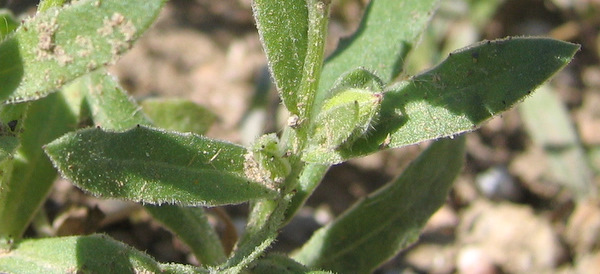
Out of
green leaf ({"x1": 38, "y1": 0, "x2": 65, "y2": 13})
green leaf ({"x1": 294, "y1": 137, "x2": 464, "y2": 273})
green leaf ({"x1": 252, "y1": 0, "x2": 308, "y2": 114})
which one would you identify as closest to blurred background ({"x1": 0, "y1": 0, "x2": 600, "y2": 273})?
green leaf ({"x1": 294, "y1": 137, "x2": 464, "y2": 273})

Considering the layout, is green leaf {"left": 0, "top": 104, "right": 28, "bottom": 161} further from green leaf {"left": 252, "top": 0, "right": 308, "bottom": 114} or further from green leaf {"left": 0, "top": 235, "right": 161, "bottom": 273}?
Answer: green leaf {"left": 252, "top": 0, "right": 308, "bottom": 114}

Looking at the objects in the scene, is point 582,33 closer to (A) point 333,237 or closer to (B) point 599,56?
(B) point 599,56

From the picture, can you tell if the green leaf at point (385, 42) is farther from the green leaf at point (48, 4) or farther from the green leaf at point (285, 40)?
the green leaf at point (48, 4)

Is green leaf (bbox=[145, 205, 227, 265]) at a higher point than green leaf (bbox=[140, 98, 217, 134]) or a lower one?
lower

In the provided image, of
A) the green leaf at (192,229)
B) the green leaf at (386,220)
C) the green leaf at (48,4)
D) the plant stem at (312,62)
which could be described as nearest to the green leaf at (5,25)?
the green leaf at (48,4)

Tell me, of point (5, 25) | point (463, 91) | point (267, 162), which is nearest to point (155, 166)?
point (267, 162)

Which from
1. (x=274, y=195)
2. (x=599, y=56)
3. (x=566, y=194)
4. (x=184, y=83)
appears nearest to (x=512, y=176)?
(x=566, y=194)
